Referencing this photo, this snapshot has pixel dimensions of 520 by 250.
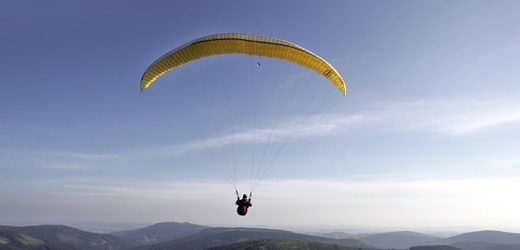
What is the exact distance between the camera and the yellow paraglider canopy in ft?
71.1

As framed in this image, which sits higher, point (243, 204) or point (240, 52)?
point (240, 52)

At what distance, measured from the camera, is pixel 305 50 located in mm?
23312

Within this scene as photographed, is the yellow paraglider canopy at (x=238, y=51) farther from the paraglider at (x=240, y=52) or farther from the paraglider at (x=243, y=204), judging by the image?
the paraglider at (x=243, y=204)

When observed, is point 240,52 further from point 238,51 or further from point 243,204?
point 243,204

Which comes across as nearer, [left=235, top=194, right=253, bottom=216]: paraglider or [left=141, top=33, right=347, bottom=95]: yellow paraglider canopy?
[left=141, top=33, right=347, bottom=95]: yellow paraglider canopy

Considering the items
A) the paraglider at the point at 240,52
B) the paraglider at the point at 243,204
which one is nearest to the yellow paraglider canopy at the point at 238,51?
the paraglider at the point at 240,52

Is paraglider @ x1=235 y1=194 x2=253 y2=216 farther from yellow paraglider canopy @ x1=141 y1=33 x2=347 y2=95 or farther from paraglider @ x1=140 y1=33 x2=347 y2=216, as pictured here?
yellow paraglider canopy @ x1=141 y1=33 x2=347 y2=95

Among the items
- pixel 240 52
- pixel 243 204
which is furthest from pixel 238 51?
pixel 243 204

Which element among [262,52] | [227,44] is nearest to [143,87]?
[227,44]

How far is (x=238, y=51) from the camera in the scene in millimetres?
22922

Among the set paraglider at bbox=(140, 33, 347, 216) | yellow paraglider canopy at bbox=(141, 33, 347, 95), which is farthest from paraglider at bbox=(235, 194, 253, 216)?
yellow paraglider canopy at bbox=(141, 33, 347, 95)

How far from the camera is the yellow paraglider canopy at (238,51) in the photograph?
21.7 metres

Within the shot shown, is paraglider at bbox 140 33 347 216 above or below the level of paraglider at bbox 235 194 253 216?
above

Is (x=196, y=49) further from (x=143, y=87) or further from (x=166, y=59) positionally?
(x=143, y=87)
